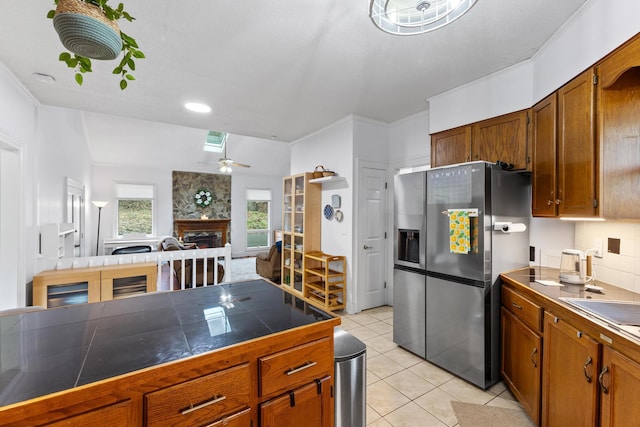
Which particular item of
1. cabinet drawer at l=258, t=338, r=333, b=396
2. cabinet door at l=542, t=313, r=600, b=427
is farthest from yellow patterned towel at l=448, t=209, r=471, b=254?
cabinet drawer at l=258, t=338, r=333, b=396

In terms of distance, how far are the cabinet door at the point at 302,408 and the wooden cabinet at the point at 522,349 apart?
4.77ft

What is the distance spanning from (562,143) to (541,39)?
812 millimetres

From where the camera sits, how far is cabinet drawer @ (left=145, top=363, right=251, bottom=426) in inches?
35.0

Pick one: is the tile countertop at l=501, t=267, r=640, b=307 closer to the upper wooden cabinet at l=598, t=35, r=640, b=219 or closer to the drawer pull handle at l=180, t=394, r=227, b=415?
the upper wooden cabinet at l=598, t=35, r=640, b=219

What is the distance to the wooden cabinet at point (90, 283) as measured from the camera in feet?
8.93

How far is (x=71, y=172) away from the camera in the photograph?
4.49 metres

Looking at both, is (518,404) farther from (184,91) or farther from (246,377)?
(184,91)

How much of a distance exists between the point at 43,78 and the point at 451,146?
3945 mm

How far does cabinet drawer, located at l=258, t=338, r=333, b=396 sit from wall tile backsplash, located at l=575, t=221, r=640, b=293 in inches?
79.8

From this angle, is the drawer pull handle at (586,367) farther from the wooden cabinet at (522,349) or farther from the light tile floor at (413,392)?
the light tile floor at (413,392)

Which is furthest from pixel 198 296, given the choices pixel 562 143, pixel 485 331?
pixel 562 143

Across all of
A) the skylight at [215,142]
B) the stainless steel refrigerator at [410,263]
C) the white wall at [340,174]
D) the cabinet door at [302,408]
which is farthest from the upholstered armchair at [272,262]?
the cabinet door at [302,408]

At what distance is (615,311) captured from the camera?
58.8 inches

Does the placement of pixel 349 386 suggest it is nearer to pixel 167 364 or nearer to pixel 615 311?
pixel 167 364
